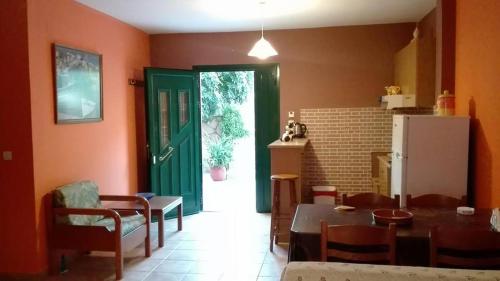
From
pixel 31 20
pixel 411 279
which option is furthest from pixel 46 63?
pixel 411 279

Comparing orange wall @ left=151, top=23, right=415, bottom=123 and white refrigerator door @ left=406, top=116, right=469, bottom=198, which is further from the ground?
orange wall @ left=151, top=23, right=415, bottom=123

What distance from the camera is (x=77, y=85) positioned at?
14.7 ft

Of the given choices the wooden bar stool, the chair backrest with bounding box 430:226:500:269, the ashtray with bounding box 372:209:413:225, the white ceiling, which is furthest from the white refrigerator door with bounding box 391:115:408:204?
the white ceiling

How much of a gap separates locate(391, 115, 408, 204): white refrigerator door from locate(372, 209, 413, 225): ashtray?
933 mm

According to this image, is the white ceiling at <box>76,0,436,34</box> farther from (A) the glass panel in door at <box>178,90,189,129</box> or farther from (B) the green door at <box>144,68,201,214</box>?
(A) the glass panel in door at <box>178,90,189,129</box>

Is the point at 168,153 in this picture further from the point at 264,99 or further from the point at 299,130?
the point at 299,130

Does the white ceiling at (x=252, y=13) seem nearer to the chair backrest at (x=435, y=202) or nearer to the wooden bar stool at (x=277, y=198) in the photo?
the wooden bar stool at (x=277, y=198)

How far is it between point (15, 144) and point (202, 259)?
2.05m

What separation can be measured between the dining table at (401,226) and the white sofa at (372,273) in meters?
0.48

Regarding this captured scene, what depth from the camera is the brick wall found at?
608 centimetres

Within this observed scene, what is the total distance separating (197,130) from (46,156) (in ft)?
8.94

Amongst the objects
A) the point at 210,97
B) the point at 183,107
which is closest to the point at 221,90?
the point at 210,97

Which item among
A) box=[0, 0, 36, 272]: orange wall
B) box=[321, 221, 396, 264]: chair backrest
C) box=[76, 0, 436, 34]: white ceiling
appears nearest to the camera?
box=[321, 221, 396, 264]: chair backrest

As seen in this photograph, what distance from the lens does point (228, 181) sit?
955 cm
